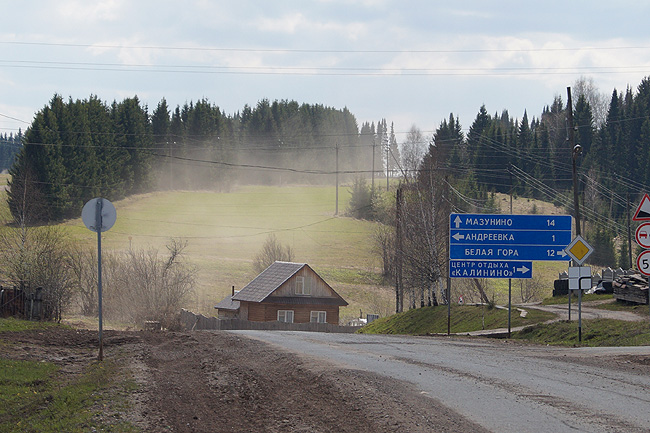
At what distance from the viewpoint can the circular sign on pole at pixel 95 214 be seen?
13945 mm

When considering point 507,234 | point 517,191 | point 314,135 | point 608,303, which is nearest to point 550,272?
point 517,191

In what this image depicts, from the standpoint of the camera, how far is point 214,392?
10672mm

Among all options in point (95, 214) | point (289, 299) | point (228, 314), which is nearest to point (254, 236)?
point (228, 314)

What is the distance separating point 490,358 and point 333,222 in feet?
288

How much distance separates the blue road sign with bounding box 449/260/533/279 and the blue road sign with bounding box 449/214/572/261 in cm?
20

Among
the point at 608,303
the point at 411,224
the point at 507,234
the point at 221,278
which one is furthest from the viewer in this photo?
the point at 221,278

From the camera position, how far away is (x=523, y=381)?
11.5m

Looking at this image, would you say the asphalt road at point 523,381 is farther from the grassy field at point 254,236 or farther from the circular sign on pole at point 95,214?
the grassy field at point 254,236

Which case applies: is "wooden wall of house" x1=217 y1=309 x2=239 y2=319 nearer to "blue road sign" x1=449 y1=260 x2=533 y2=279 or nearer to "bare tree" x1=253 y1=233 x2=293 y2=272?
"bare tree" x1=253 y1=233 x2=293 y2=272

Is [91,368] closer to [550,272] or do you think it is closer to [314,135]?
[550,272]

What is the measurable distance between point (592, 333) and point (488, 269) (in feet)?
18.0

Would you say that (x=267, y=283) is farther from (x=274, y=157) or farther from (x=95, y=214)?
(x=274, y=157)

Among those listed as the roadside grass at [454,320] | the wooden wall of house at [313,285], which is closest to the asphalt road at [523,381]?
the roadside grass at [454,320]

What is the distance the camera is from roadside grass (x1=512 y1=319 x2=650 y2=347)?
68.9 feet
